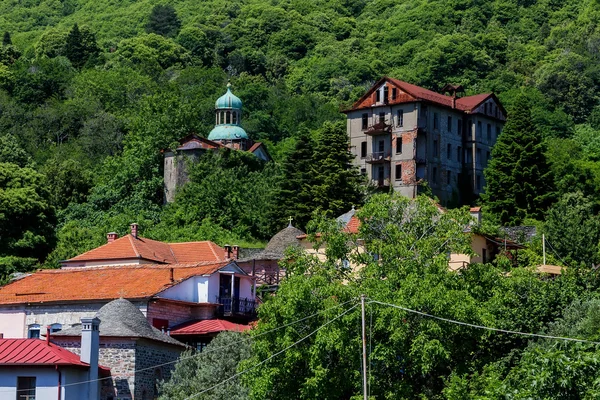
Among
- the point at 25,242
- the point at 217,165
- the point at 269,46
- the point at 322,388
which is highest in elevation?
the point at 269,46

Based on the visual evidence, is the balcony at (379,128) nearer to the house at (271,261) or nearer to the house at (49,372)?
the house at (271,261)

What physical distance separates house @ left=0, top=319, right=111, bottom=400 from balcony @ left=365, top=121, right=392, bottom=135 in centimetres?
4866

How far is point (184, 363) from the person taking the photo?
49625 mm

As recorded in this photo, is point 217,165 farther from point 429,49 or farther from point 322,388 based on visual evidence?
point 429,49

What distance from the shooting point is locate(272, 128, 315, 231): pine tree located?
79.0 meters

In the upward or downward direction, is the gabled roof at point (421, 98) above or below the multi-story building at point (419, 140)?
above

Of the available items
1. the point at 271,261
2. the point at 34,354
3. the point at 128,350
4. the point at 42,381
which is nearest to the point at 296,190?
the point at 271,261

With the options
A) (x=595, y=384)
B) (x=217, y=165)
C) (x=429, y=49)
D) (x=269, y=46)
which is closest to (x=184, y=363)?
(x=595, y=384)

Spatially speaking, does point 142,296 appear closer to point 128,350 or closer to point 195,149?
point 128,350

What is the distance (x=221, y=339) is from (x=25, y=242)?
29.9m

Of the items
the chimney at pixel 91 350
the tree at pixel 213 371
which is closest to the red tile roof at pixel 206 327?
the tree at pixel 213 371

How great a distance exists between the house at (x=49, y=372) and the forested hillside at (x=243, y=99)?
25.9 m

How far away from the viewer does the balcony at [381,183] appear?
93.4m

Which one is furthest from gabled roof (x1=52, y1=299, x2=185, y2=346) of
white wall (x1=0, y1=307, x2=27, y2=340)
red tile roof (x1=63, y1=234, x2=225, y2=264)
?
red tile roof (x1=63, y1=234, x2=225, y2=264)
